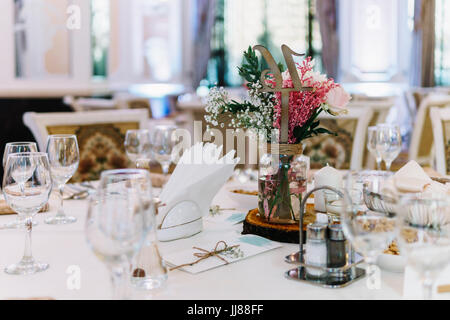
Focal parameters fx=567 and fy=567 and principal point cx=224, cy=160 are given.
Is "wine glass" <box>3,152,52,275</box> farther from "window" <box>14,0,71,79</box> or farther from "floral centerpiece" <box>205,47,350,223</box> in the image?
"window" <box>14,0,71,79</box>

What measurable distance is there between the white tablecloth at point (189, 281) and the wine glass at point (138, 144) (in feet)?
2.37

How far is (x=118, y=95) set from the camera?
7.32 metres

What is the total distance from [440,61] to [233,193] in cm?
699

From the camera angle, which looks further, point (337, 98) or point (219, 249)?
point (337, 98)

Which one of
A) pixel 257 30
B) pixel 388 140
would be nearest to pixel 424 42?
pixel 257 30

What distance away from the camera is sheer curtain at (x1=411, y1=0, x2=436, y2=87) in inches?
306

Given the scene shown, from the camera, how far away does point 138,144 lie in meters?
2.01

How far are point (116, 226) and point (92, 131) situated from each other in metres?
1.77

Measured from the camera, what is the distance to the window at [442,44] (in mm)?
7781

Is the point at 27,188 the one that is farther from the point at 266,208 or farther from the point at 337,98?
the point at 337,98

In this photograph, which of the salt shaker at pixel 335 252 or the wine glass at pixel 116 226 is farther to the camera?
the salt shaker at pixel 335 252

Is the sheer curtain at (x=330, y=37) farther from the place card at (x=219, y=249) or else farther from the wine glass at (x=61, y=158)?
the place card at (x=219, y=249)

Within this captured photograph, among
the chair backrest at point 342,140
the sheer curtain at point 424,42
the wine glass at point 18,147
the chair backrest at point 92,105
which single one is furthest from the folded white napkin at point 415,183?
the sheer curtain at point 424,42
